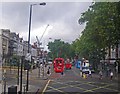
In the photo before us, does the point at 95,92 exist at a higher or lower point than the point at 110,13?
lower

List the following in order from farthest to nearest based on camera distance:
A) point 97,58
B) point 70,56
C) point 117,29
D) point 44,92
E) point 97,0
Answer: point 70,56
point 97,58
point 97,0
point 117,29
point 44,92

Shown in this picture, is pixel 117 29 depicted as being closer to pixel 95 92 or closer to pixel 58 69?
pixel 95 92

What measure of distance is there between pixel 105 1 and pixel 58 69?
112ft

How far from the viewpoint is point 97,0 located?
35.0m

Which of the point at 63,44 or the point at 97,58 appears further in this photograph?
the point at 63,44

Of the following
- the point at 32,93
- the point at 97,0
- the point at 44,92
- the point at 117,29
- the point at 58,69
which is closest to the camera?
the point at 32,93

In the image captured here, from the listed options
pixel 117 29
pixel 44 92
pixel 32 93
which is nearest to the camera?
pixel 32 93

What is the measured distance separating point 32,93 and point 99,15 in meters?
12.2

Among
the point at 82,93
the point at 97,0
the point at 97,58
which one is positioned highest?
the point at 97,0

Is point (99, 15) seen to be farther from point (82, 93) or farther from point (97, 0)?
point (82, 93)

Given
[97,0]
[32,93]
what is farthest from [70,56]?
[32,93]

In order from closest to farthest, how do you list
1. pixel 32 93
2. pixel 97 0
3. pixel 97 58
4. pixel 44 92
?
1. pixel 32 93
2. pixel 44 92
3. pixel 97 0
4. pixel 97 58

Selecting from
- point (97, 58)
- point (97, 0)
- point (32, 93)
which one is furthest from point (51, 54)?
point (32, 93)

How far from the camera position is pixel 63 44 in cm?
17362
